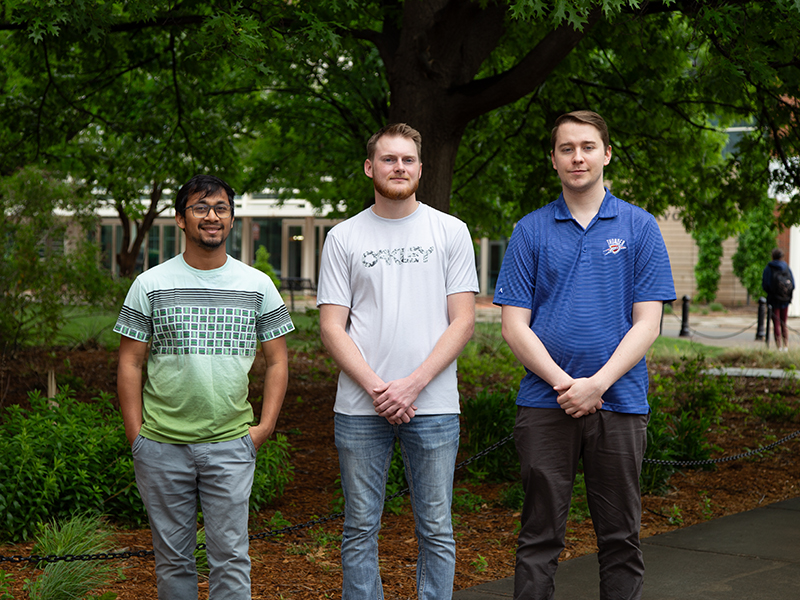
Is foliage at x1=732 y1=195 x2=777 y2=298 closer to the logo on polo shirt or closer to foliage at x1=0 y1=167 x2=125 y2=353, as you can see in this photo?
foliage at x1=0 y1=167 x2=125 y2=353

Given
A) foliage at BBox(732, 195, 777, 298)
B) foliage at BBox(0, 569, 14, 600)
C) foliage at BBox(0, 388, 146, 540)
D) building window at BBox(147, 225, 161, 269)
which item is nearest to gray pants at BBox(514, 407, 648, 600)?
foliage at BBox(0, 569, 14, 600)

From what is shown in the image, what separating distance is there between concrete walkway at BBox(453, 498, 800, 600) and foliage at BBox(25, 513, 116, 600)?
1.66 metres

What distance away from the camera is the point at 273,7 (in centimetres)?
543

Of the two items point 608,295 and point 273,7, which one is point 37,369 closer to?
point 273,7

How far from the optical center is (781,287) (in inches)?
675

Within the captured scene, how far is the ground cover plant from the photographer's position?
4.27 m

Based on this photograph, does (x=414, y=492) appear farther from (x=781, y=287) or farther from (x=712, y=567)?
(x=781, y=287)

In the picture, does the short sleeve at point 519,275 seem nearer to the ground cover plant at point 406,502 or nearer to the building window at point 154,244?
the ground cover plant at point 406,502

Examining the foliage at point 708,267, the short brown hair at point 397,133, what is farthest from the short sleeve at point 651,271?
the foliage at point 708,267

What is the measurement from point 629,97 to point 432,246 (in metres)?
6.92

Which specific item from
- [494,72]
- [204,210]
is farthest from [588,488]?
[494,72]

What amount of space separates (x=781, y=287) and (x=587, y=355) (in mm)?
15683

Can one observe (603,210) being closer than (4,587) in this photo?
Yes

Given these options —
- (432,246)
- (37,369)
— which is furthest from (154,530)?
(37,369)
